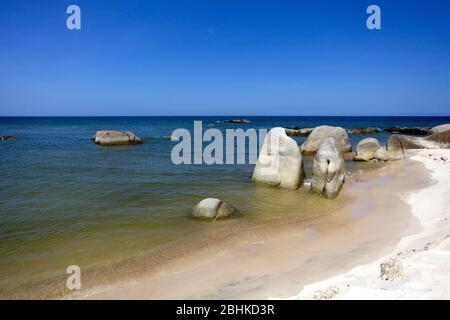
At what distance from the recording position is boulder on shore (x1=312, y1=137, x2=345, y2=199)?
12.6 meters

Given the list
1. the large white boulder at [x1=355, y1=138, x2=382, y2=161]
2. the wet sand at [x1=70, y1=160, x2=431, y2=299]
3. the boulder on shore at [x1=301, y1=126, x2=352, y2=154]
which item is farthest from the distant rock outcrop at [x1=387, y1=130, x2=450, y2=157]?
the wet sand at [x1=70, y1=160, x2=431, y2=299]

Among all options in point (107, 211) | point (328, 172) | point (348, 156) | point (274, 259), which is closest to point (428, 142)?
point (348, 156)

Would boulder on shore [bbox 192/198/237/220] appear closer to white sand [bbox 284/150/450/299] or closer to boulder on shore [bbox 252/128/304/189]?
boulder on shore [bbox 252/128/304/189]

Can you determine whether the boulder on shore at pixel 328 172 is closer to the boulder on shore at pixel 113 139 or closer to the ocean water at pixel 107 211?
the ocean water at pixel 107 211

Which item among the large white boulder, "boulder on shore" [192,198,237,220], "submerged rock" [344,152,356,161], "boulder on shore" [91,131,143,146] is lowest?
"boulder on shore" [192,198,237,220]

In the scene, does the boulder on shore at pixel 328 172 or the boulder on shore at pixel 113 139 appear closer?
the boulder on shore at pixel 328 172

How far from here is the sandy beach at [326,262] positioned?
5039 millimetres

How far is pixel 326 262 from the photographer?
21.9ft

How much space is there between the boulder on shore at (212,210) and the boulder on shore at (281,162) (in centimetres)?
436

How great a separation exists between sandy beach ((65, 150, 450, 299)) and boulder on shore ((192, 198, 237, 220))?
1.55m

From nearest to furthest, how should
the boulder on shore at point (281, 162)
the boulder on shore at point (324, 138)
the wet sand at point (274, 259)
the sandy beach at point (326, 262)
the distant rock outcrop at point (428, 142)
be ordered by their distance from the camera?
the sandy beach at point (326, 262) → the wet sand at point (274, 259) → the boulder on shore at point (281, 162) → the boulder on shore at point (324, 138) → the distant rock outcrop at point (428, 142)

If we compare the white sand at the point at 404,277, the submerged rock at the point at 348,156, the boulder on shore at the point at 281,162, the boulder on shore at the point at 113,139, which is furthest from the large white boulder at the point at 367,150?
the boulder on shore at the point at 113,139
